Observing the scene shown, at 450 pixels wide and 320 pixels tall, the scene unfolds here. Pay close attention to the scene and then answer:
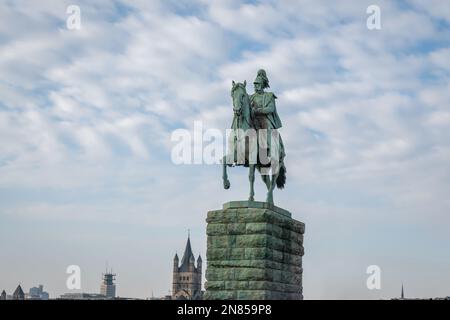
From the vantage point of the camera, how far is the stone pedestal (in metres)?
21.5

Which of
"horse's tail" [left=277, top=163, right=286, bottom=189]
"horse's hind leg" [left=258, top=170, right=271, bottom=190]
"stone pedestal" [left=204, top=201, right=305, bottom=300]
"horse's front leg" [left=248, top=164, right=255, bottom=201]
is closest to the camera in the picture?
"stone pedestal" [left=204, top=201, right=305, bottom=300]

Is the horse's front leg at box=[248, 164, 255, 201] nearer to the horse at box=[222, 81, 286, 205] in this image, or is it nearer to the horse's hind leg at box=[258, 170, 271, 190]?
the horse at box=[222, 81, 286, 205]

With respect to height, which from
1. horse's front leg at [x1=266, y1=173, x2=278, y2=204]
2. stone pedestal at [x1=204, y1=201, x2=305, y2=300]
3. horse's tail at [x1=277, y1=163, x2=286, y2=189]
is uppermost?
horse's tail at [x1=277, y1=163, x2=286, y2=189]

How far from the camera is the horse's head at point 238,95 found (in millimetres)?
22594

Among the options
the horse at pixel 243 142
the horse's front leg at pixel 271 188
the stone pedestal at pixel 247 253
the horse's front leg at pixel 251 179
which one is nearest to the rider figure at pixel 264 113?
the horse at pixel 243 142

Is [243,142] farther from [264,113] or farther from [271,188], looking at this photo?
A: [271,188]

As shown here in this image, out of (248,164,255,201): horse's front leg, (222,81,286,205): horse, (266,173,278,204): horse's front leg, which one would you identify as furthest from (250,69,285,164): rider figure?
(248,164,255,201): horse's front leg

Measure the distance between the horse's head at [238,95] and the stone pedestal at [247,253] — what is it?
9.17 ft

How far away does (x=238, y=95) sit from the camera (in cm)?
2270

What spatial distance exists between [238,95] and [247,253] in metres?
4.69

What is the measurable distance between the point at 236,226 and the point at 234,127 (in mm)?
3037

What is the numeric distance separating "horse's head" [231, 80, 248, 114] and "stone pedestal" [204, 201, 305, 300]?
9.17 feet

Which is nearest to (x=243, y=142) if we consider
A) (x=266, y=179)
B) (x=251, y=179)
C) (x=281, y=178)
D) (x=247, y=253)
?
(x=251, y=179)
